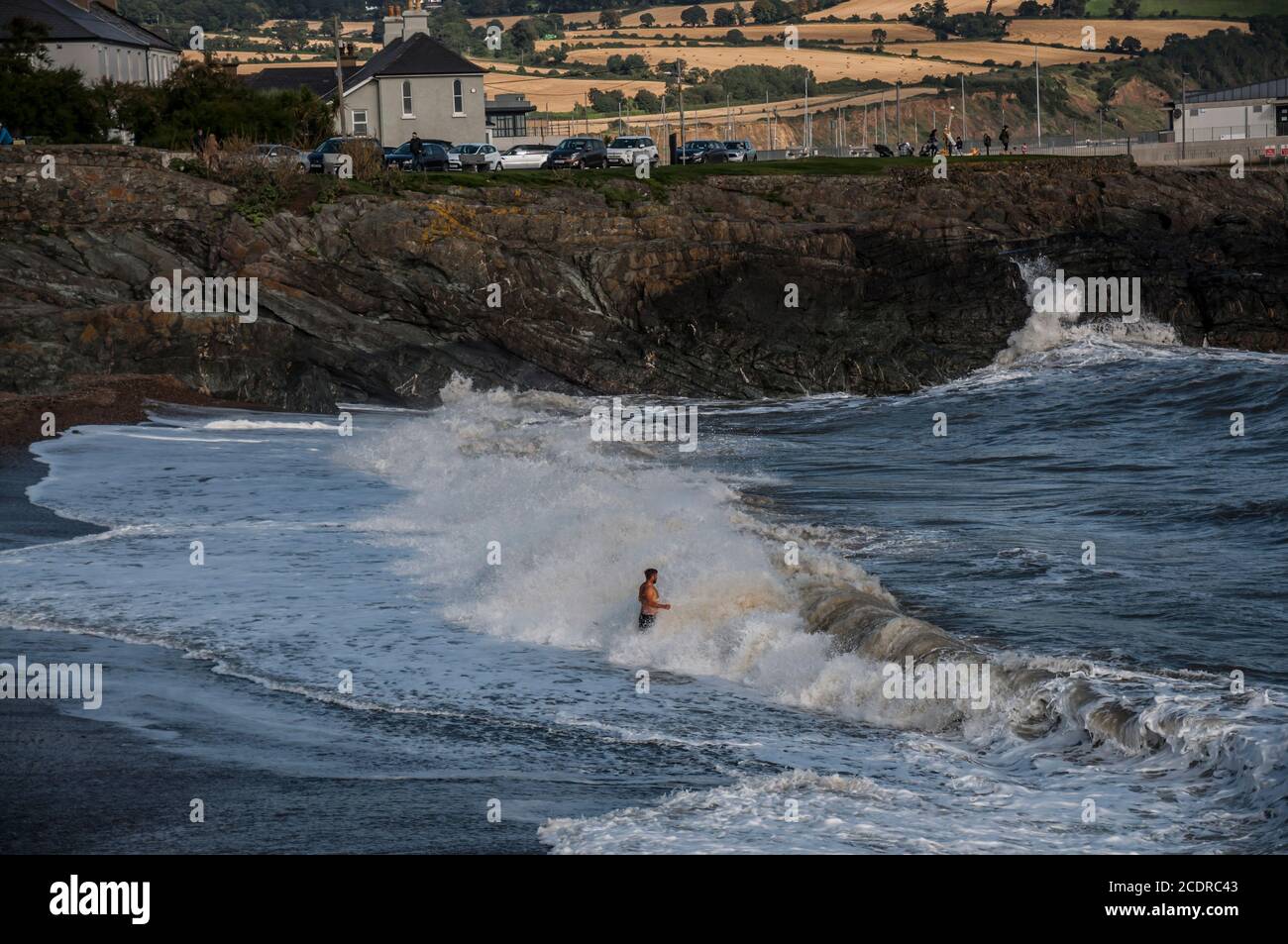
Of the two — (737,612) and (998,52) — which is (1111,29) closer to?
(998,52)

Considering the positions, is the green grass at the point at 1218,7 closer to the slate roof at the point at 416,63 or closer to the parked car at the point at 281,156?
the slate roof at the point at 416,63

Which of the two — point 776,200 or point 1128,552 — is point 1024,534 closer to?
point 1128,552

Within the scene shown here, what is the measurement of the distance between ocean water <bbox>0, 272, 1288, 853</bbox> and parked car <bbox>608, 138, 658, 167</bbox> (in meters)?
31.5

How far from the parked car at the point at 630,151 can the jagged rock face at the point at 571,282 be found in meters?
9.58

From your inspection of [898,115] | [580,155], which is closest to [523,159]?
[580,155]

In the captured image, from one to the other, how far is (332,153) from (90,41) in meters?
22.0

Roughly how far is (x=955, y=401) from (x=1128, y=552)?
21.4 meters

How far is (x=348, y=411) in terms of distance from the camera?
39.2 metres

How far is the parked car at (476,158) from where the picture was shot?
5862 cm

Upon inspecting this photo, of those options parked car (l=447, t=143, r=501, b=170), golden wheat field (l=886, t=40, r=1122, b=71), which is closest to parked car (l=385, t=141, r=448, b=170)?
parked car (l=447, t=143, r=501, b=170)

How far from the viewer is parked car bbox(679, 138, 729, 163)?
70.4 m

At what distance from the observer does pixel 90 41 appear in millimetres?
65875
